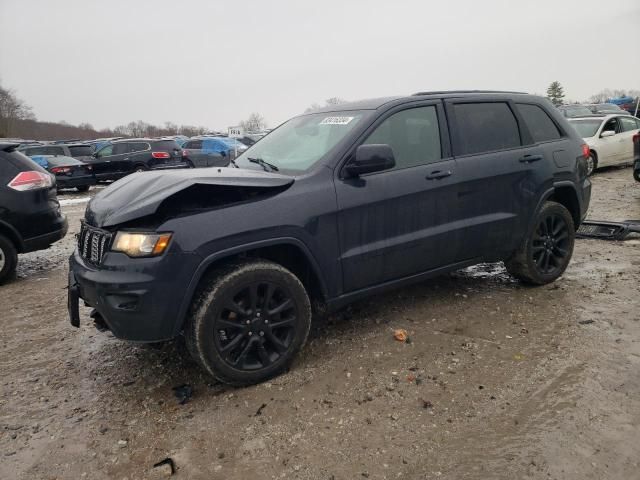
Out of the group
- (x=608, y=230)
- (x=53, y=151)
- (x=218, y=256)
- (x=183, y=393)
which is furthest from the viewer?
(x=53, y=151)

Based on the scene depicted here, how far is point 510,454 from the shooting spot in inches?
91.4

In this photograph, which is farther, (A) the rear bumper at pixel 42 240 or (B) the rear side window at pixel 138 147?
(B) the rear side window at pixel 138 147

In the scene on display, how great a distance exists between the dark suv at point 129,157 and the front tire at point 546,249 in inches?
543

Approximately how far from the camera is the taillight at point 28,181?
542cm

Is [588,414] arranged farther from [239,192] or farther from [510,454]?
[239,192]

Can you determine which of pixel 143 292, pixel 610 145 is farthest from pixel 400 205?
pixel 610 145

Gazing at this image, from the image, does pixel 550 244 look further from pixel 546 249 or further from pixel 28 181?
pixel 28 181

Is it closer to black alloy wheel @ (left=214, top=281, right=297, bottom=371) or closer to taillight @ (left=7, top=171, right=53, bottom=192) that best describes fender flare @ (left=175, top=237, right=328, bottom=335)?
black alloy wheel @ (left=214, top=281, right=297, bottom=371)

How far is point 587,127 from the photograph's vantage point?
12.6 meters

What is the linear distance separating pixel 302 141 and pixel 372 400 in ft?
6.62

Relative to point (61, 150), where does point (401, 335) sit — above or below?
below

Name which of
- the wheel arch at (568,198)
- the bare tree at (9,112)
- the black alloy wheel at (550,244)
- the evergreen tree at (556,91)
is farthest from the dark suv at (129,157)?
the evergreen tree at (556,91)

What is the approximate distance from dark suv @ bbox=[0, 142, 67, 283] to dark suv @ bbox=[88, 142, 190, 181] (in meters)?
10.9

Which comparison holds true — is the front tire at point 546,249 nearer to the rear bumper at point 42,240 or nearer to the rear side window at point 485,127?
the rear side window at point 485,127
